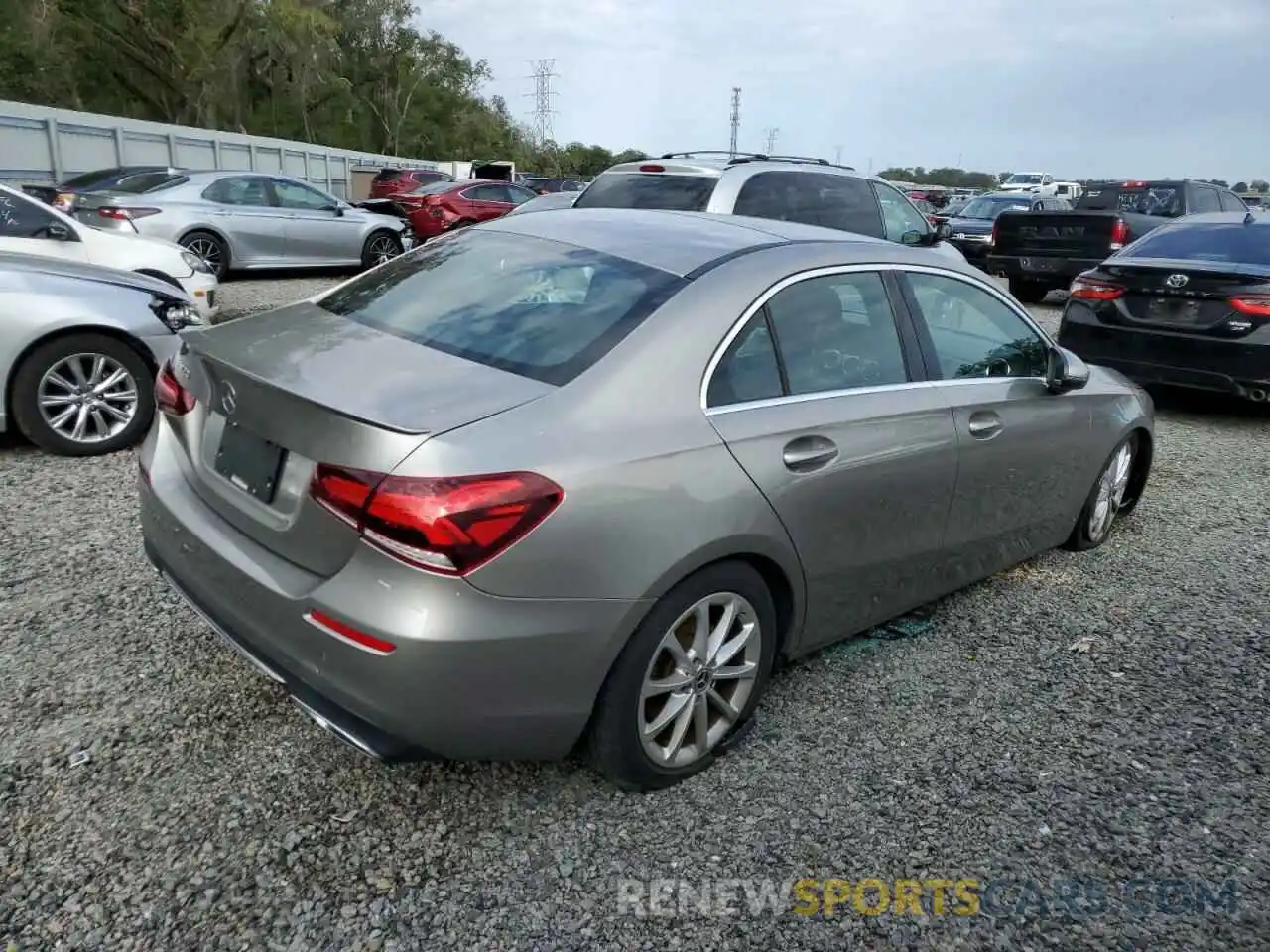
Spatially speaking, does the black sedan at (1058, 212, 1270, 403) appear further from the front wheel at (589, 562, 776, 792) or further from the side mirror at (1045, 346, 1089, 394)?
the front wheel at (589, 562, 776, 792)

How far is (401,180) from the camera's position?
999 inches

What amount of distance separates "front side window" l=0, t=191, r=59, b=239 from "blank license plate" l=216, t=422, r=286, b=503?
563cm

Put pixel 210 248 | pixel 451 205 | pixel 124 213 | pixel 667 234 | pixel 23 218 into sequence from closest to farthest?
pixel 667 234, pixel 23 218, pixel 124 213, pixel 210 248, pixel 451 205

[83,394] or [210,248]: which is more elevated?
[210,248]

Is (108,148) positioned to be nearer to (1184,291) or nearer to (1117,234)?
(1117,234)

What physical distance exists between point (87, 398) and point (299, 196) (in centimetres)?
969

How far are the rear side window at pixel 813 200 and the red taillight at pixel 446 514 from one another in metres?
5.32

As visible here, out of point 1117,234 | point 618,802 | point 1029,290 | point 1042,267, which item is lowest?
point 618,802

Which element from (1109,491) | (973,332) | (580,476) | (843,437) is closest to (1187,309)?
(1109,491)

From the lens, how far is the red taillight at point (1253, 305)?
691cm

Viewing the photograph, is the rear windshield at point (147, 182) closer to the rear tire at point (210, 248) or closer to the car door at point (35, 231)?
the rear tire at point (210, 248)

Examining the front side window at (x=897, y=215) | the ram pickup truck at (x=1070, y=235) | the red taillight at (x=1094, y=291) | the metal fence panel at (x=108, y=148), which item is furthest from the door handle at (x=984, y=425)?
the metal fence panel at (x=108, y=148)

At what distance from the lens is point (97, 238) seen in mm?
7461

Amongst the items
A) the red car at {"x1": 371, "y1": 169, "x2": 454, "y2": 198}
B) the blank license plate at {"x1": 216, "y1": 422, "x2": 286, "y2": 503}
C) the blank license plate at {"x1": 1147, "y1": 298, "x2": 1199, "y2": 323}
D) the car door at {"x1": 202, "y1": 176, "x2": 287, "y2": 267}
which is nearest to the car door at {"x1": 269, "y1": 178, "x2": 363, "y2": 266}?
the car door at {"x1": 202, "y1": 176, "x2": 287, "y2": 267}
